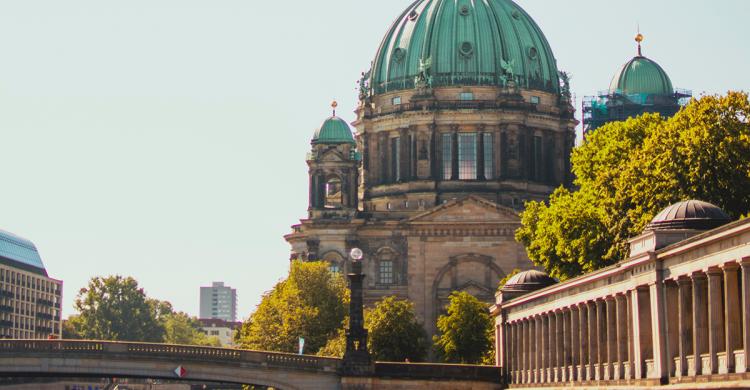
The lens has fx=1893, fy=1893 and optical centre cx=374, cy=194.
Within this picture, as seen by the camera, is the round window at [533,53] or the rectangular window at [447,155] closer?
the rectangular window at [447,155]

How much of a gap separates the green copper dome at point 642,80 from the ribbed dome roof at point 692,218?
108 metres

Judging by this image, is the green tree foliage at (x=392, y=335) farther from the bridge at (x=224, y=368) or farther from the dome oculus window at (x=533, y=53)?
the dome oculus window at (x=533, y=53)

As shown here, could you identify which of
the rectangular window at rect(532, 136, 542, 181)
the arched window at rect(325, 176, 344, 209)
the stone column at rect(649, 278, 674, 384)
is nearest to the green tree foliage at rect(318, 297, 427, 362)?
the arched window at rect(325, 176, 344, 209)

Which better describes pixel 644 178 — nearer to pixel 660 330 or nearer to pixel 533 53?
pixel 660 330

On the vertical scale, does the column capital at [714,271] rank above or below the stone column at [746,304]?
above

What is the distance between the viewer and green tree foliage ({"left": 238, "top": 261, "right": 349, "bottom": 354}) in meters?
138

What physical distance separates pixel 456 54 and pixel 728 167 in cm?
7550

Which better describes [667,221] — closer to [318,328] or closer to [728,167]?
[728,167]

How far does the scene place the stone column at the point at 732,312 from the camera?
60375 mm

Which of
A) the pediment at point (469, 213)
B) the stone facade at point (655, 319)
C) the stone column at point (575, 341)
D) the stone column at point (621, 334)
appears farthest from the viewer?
the pediment at point (469, 213)

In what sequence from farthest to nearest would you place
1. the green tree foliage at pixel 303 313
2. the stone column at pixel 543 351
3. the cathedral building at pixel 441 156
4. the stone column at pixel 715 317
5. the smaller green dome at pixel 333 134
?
the smaller green dome at pixel 333 134, the cathedral building at pixel 441 156, the green tree foliage at pixel 303 313, the stone column at pixel 543 351, the stone column at pixel 715 317

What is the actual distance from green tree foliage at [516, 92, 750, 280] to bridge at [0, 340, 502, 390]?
379 inches

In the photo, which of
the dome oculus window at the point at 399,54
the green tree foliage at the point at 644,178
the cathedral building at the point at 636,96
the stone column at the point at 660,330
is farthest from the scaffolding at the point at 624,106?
the stone column at the point at 660,330

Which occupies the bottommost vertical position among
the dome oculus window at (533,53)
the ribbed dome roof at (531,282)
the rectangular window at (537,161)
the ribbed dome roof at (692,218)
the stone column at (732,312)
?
the stone column at (732,312)
